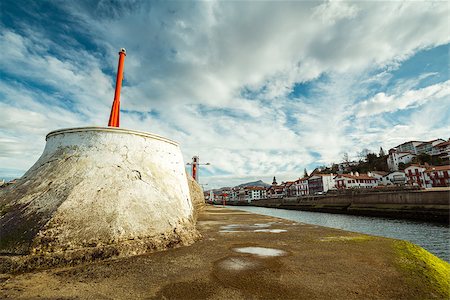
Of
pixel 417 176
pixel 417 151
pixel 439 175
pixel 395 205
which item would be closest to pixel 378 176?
pixel 417 176

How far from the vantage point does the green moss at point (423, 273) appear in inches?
147

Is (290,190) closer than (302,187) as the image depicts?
No

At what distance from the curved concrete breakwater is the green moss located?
224 inches

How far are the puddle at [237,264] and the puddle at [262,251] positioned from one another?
0.75m

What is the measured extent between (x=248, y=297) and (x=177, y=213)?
4.82m

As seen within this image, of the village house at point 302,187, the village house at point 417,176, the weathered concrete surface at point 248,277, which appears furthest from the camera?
the village house at point 302,187

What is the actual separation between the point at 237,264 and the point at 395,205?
1310 inches

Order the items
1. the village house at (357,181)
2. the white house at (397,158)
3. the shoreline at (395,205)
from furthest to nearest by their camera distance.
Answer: the white house at (397,158) < the village house at (357,181) < the shoreline at (395,205)

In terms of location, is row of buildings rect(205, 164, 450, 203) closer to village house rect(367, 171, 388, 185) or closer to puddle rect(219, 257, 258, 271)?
village house rect(367, 171, 388, 185)

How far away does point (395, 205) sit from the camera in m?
29.7

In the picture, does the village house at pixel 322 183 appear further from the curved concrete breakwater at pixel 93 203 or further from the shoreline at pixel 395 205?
the curved concrete breakwater at pixel 93 203

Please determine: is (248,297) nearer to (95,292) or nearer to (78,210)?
(95,292)

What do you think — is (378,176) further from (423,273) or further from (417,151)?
(423,273)

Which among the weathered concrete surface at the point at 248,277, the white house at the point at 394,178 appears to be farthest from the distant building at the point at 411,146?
Answer: the weathered concrete surface at the point at 248,277
